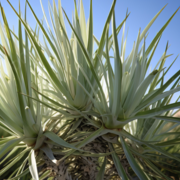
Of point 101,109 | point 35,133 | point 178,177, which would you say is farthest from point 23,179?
point 178,177

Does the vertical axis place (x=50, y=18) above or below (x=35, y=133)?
above

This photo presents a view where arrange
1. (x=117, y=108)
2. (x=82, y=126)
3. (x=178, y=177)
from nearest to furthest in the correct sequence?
(x=117, y=108) < (x=82, y=126) < (x=178, y=177)

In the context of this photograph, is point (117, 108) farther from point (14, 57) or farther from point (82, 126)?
point (14, 57)

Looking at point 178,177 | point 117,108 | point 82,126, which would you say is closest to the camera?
point 117,108

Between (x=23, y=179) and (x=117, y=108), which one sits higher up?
(x=117, y=108)

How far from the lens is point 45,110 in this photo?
0.51 metres

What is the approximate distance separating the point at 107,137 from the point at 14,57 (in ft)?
0.99

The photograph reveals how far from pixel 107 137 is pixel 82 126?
8 centimetres

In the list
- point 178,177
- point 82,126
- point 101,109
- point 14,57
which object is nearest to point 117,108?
point 101,109

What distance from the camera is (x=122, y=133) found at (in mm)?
406

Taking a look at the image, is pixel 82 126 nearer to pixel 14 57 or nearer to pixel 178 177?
pixel 14 57

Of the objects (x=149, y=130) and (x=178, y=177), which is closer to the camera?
(x=149, y=130)

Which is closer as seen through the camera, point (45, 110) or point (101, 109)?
point (101, 109)

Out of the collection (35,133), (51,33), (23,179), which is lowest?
(23,179)
